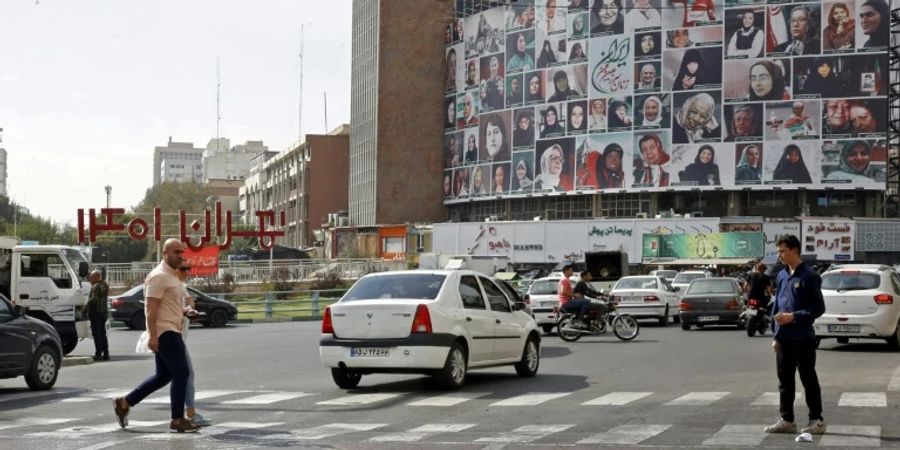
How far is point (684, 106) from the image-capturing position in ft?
310

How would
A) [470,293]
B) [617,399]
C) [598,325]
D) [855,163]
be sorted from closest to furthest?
[617,399] < [470,293] < [598,325] < [855,163]

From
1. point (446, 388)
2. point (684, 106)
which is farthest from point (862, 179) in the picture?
point (446, 388)

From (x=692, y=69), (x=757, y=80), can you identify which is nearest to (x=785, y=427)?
(x=757, y=80)

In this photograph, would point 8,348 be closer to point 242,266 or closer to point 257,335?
point 257,335

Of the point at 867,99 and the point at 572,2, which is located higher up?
the point at 572,2

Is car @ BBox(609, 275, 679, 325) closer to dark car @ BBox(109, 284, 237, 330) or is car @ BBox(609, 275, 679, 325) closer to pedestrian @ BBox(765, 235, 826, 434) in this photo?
dark car @ BBox(109, 284, 237, 330)

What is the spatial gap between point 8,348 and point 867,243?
7951cm

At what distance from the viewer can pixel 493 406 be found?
539 inches

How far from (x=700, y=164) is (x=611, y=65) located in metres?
10.5

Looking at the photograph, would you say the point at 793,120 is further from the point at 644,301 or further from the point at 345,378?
the point at 345,378

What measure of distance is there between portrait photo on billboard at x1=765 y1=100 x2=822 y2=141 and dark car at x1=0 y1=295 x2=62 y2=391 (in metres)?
80.4

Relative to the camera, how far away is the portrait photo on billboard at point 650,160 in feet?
312

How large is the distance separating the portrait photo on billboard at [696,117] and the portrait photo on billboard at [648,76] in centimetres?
179

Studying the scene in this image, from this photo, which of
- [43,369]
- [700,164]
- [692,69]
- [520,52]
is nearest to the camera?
[43,369]
